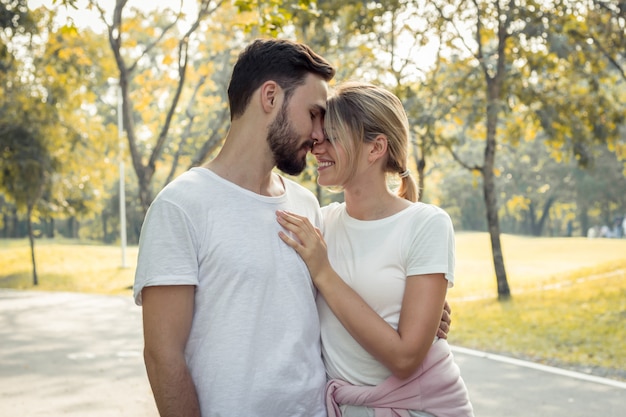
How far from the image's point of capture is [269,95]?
9.60ft

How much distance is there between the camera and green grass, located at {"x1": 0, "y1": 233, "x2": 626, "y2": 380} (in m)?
11.9

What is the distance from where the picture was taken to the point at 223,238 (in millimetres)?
2723

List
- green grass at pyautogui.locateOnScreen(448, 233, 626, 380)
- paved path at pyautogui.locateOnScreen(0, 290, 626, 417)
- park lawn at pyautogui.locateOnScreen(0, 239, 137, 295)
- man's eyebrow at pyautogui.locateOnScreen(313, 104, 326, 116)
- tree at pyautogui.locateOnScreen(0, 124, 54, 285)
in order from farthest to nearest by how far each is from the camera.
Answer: park lawn at pyautogui.locateOnScreen(0, 239, 137, 295) → tree at pyautogui.locateOnScreen(0, 124, 54, 285) → green grass at pyautogui.locateOnScreen(448, 233, 626, 380) → paved path at pyautogui.locateOnScreen(0, 290, 626, 417) → man's eyebrow at pyautogui.locateOnScreen(313, 104, 326, 116)

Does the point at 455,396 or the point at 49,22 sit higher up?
the point at 49,22

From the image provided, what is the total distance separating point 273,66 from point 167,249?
752 mm

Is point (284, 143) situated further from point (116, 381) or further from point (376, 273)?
point (116, 381)

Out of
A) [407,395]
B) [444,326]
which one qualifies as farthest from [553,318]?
[407,395]

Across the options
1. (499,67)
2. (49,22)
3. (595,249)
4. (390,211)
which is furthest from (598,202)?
(390,211)

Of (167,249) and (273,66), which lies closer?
(167,249)

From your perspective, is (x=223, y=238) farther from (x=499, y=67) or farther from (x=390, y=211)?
(x=499, y=67)

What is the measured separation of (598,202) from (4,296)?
4905 centimetres

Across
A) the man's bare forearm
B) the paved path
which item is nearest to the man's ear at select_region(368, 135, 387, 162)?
the man's bare forearm

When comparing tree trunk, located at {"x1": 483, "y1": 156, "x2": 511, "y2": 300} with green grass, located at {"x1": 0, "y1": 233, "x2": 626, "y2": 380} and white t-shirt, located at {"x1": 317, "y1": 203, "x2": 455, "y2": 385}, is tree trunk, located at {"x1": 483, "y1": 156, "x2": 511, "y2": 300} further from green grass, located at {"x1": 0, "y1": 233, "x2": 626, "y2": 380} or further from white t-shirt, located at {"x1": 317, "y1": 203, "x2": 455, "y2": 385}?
white t-shirt, located at {"x1": 317, "y1": 203, "x2": 455, "y2": 385}

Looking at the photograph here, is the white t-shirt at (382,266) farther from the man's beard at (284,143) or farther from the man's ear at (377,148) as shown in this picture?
the man's beard at (284,143)
